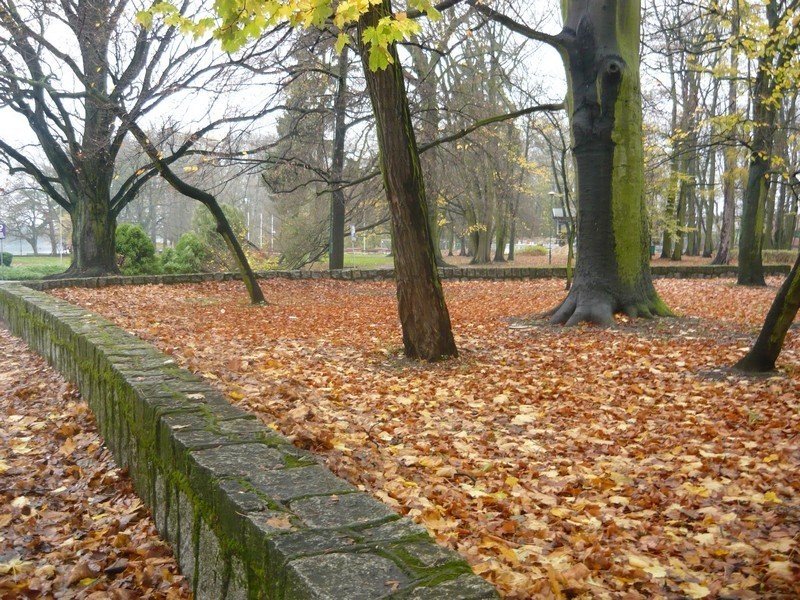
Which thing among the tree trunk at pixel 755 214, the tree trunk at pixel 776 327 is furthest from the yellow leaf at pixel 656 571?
the tree trunk at pixel 755 214

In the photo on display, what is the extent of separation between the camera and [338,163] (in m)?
19.2

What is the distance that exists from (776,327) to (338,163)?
14467mm

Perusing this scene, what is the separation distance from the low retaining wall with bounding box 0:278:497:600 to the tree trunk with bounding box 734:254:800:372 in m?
4.81

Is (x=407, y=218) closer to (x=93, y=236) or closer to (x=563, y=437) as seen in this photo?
(x=563, y=437)

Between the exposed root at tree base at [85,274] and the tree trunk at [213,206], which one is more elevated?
the tree trunk at [213,206]

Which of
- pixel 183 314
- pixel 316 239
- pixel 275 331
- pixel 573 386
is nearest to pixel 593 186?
pixel 573 386

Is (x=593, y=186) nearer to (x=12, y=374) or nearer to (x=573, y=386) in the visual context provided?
(x=573, y=386)

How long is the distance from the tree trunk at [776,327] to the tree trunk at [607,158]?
323 cm

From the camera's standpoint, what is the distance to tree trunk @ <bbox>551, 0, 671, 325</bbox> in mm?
9867

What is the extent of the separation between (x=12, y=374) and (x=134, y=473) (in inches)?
190

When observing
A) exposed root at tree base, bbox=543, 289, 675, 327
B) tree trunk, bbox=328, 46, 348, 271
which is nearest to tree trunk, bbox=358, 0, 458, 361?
exposed root at tree base, bbox=543, 289, 675, 327

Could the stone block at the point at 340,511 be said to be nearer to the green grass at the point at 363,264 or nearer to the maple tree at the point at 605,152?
Result: the maple tree at the point at 605,152

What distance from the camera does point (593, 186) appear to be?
10047 mm

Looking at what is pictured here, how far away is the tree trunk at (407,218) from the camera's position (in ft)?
24.1
